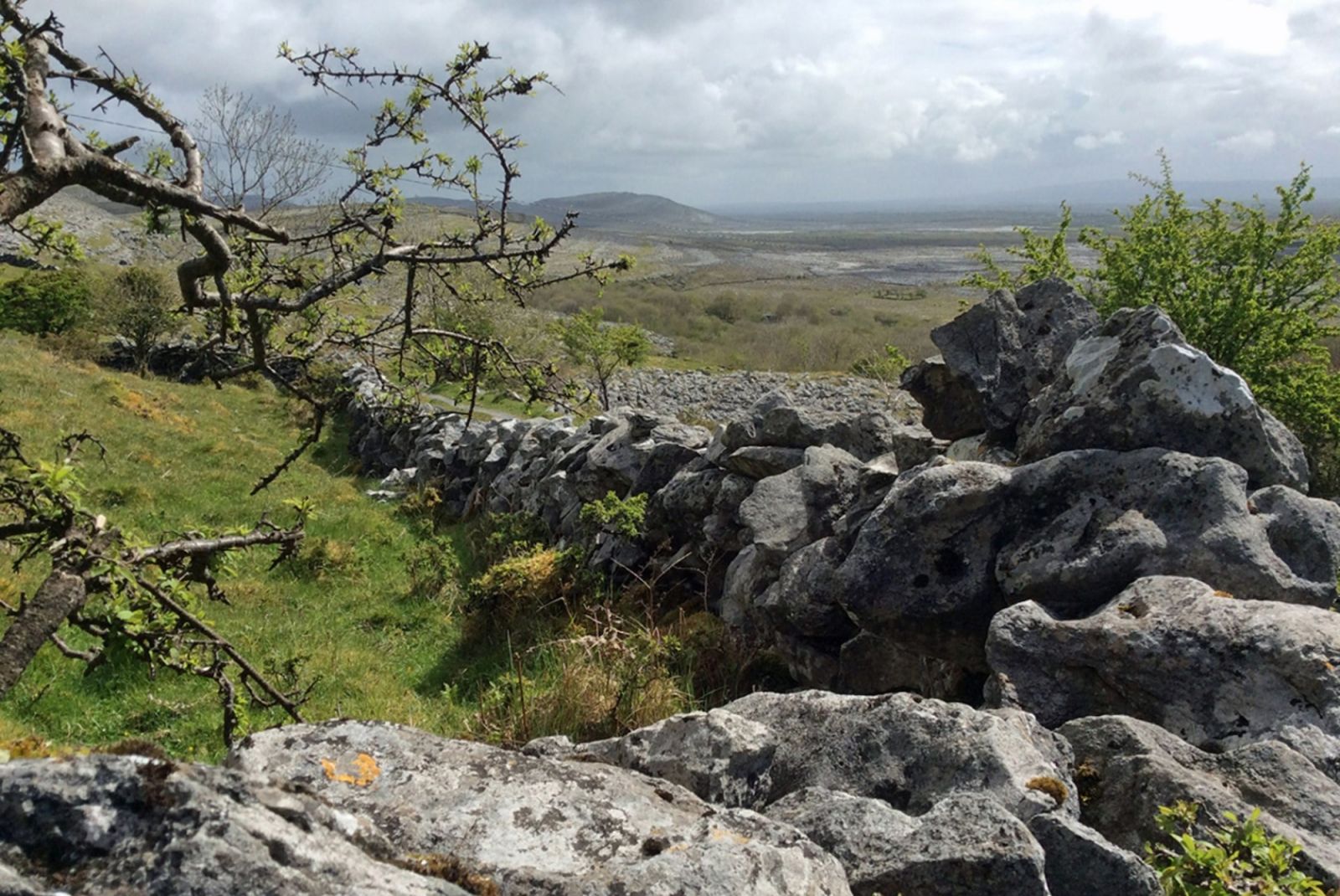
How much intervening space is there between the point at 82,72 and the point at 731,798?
5.46m

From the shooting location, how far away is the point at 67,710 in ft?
31.4

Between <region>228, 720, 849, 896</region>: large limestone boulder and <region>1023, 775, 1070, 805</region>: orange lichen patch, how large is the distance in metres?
1.63

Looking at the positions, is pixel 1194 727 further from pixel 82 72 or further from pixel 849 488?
pixel 82 72

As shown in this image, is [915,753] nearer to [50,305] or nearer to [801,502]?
[801,502]

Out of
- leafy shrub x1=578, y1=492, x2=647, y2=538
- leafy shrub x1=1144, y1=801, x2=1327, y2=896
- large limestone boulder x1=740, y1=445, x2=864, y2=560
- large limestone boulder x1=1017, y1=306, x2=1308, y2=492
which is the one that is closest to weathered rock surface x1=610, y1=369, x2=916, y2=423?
leafy shrub x1=578, y1=492, x2=647, y2=538

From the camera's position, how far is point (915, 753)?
15.5 ft

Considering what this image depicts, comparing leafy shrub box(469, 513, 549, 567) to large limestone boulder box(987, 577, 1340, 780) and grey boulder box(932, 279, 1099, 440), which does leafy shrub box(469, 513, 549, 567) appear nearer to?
grey boulder box(932, 279, 1099, 440)

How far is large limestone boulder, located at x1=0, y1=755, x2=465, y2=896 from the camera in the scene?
6.42 ft

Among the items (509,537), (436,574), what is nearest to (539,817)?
(436,574)

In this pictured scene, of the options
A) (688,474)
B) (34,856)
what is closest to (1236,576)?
(34,856)

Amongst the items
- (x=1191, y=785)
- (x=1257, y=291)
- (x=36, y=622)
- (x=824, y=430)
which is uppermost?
(x=1257, y=291)

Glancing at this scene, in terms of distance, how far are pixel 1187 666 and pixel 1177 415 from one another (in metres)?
3.09

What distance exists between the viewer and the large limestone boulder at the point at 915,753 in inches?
172

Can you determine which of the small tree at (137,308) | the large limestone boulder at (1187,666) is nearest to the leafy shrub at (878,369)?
the small tree at (137,308)
